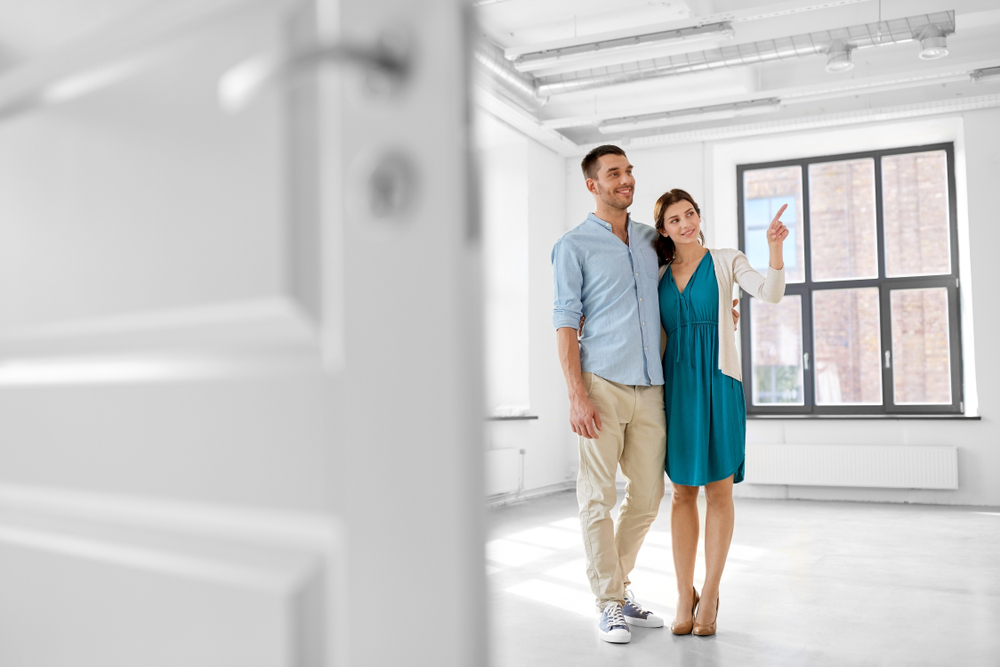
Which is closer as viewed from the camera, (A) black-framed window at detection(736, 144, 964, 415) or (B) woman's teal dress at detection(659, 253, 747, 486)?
(B) woman's teal dress at detection(659, 253, 747, 486)

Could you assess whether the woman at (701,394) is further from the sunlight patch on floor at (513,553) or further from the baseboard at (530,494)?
the baseboard at (530,494)

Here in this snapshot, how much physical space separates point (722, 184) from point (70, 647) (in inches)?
278

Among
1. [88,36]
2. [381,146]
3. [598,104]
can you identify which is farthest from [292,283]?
[598,104]

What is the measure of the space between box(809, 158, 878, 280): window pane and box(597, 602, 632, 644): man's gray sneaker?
5.43 m

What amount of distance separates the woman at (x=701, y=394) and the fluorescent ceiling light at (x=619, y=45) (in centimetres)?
269

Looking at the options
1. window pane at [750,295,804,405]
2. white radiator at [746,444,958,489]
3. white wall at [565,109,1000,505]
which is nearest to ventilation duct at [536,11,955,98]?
white wall at [565,109,1000,505]

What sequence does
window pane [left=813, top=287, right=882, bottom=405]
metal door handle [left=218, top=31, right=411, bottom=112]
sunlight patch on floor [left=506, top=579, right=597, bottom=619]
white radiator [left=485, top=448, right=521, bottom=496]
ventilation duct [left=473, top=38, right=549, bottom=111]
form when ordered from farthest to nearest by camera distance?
window pane [left=813, top=287, right=882, bottom=405] < white radiator [left=485, top=448, right=521, bottom=496] < ventilation duct [left=473, top=38, right=549, bottom=111] < sunlight patch on floor [left=506, top=579, right=597, bottom=619] < metal door handle [left=218, top=31, right=411, bottom=112]

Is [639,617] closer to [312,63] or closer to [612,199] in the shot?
[612,199]

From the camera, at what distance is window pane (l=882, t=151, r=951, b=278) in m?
6.88

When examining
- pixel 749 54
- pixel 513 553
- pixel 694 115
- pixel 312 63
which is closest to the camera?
pixel 312 63

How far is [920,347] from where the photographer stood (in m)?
6.86

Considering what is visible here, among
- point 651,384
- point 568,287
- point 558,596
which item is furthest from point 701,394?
point 558,596

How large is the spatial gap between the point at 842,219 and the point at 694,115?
1958mm

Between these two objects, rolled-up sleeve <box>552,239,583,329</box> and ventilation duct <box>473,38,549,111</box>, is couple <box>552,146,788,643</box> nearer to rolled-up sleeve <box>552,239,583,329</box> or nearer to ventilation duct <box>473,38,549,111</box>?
rolled-up sleeve <box>552,239,583,329</box>
